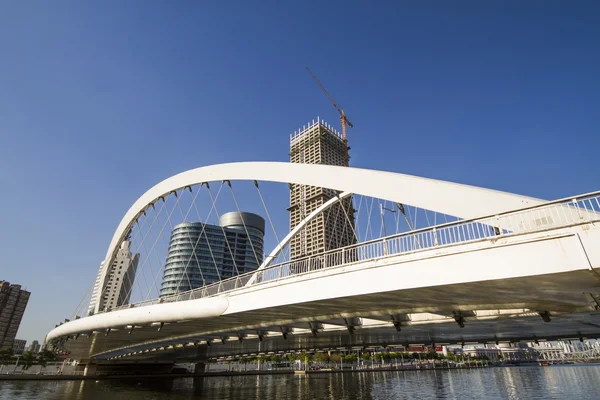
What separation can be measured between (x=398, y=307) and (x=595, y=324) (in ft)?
34.0

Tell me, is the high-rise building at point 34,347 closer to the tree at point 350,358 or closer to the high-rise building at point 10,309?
the high-rise building at point 10,309

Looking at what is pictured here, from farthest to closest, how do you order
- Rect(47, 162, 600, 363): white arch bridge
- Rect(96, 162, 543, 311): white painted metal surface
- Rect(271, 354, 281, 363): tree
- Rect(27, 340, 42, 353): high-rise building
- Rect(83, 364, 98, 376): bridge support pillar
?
Rect(27, 340, 42, 353): high-rise building
Rect(271, 354, 281, 363): tree
Rect(83, 364, 98, 376): bridge support pillar
Rect(96, 162, 543, 311): white painted metal surface
Rect(47, 162, 600, 363): white arch bridge

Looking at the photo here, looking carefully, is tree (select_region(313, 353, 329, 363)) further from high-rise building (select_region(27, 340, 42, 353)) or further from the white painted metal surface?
high-rise building (select_region(27, 340, 42, 353))

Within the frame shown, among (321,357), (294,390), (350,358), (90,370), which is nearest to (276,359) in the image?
(321,357)

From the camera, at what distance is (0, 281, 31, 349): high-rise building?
115438mm

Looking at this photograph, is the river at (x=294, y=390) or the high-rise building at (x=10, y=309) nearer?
the river at (x=294, y=390)

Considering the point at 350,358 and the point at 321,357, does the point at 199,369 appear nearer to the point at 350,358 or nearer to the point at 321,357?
the point at 321,357

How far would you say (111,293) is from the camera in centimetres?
12619

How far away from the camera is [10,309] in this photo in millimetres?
118938

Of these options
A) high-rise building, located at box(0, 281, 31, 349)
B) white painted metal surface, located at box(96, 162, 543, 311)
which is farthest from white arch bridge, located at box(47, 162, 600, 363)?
high-rise building, located at box(0, 281, 31, 349)

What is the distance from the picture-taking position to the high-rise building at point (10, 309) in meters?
115

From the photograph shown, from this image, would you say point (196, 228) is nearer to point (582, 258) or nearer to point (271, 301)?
point (271, 301)

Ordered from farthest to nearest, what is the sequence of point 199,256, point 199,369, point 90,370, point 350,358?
1. point 199,256
2. point 350,358
3. point 199,369
4. point 90,370

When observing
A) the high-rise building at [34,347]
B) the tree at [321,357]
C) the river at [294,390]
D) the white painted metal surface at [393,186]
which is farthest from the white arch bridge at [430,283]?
the high-rise building at [34,347]
